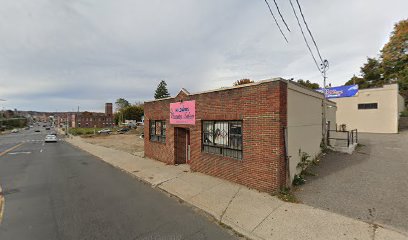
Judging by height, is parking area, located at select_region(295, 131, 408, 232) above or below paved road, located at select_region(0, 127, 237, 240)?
above

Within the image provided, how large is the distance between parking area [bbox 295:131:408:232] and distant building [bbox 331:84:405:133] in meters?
17.3

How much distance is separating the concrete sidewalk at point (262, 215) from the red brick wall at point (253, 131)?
488 millimetres

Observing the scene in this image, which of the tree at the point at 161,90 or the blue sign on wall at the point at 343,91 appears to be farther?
the tree at the point at 161,90

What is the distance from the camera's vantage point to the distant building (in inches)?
959

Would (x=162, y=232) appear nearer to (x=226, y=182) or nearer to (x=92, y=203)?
(x=92, y=203)

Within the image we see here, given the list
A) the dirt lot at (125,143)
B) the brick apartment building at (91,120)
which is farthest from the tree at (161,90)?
the dirt lot at (125,143)

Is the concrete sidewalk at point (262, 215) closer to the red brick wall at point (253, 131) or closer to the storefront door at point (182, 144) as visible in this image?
the red brick wall at point (253, 131)

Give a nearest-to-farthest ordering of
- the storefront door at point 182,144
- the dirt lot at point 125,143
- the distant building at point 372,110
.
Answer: the storefront door at point 182,144 < the dirt lot at point 125,143 < the distant building at point 372,110

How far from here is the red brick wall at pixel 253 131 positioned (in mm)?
7285

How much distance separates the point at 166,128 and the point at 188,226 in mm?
8277

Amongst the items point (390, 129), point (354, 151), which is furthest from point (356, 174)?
point (390, 129)

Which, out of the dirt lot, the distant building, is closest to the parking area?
the dirt lot

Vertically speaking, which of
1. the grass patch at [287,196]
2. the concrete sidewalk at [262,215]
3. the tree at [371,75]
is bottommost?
the concrete sidewalk at [262,215]

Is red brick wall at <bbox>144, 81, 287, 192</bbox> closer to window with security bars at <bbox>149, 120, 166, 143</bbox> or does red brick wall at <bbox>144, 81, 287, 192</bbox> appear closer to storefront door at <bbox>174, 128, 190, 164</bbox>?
storefront door at <bbox>174, 128, 190, 164</bbox>
